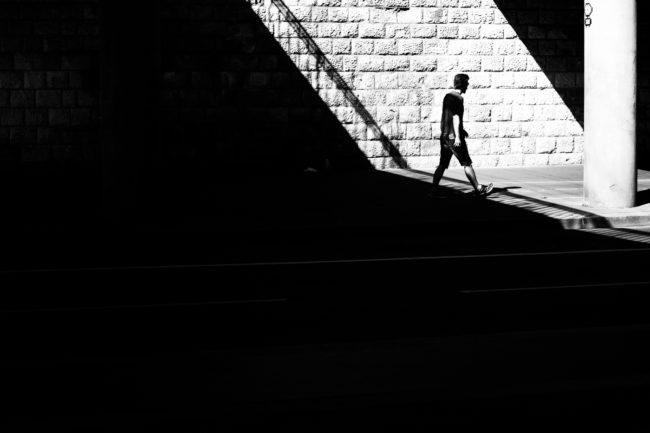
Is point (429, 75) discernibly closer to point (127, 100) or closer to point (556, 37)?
point (556, 37)

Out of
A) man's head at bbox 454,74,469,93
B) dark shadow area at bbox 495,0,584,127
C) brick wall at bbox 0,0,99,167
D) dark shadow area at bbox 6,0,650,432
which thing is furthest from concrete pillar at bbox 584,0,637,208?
brick wall at bbox 0,0,99,167

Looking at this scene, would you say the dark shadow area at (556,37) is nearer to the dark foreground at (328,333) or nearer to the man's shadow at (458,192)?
the man's shadow at (458,192)

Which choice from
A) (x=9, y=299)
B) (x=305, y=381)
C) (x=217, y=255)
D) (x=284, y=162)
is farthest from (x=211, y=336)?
(x=284, y=162)

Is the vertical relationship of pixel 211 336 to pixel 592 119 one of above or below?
below

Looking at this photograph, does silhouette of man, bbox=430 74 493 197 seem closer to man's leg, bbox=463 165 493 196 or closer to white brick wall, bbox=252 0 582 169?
man's leg, bbox=463 165 493 196

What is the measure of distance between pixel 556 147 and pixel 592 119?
6839 mm

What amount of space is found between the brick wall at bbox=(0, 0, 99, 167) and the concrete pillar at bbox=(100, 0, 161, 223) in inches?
220

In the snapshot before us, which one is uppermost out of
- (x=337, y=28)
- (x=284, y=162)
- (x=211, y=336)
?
(x=337, y=28)

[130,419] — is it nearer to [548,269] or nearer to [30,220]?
[548,269]

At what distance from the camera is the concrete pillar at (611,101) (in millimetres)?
14500

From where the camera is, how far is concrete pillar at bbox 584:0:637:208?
14.5 metres

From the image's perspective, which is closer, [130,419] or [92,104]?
[130,419]

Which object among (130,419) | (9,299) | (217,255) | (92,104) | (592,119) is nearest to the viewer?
(130,419)

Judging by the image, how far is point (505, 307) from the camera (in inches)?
329
